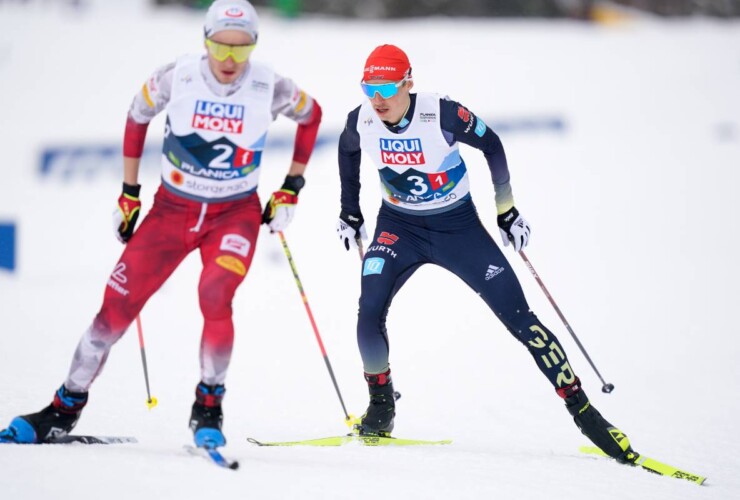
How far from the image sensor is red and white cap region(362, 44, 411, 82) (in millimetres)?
4840

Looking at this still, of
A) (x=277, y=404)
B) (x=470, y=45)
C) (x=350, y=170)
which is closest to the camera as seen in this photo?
(x=350, y=170)

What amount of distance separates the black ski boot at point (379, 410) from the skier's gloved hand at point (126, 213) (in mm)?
1687

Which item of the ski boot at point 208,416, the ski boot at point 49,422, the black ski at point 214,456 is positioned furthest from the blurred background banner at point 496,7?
the black ski at point 214,456

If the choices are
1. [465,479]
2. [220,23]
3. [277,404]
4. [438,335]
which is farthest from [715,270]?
[220,23]

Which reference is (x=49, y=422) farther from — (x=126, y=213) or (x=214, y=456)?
(x=126, y=213)

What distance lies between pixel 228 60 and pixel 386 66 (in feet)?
2.99

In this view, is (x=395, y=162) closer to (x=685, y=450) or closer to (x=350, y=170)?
Answer: (x=350, y=170)

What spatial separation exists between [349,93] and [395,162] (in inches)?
388

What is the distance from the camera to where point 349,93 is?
1465 centimetres

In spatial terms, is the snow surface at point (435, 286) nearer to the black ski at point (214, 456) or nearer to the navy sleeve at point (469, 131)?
the black ski at point (214, 456)

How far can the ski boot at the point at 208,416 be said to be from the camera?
4301mm

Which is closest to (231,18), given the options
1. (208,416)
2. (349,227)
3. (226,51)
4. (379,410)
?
(226,51)

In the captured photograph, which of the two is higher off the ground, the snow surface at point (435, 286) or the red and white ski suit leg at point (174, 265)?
the red and white ski suit leg at point (174, 265)

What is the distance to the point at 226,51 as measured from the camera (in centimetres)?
441
